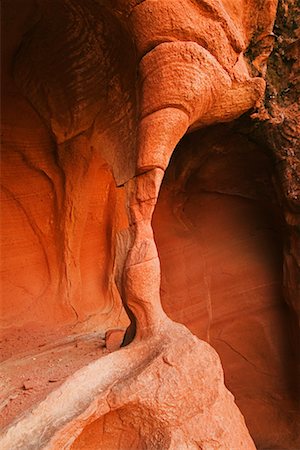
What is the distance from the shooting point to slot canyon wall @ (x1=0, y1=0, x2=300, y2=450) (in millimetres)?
1577

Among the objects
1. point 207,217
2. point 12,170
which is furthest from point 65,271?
point 207,217

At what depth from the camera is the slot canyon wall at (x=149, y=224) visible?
1.58m

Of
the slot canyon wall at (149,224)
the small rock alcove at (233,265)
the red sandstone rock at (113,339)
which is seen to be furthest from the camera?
the small rock alcove at (233,265)

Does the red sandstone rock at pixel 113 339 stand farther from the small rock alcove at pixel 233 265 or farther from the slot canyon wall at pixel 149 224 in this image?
the small rock alcove at pixel 233 265

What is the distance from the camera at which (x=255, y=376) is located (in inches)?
121

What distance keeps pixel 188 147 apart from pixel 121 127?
3.38 ft

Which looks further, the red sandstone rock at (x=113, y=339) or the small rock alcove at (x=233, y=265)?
the small rock alcove at (x=233, y=265)

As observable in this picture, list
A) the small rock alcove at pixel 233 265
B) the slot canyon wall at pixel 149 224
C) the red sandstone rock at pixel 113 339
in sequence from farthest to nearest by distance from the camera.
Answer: the small rock alcove at pixel 233 265, the red sandstone rock at pixel 113 339, the slot canyon wall at pixel 149 224

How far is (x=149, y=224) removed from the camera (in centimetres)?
186

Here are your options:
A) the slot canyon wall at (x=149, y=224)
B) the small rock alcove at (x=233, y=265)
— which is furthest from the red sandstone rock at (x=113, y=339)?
the small rock alcove at (x=233, y=265)

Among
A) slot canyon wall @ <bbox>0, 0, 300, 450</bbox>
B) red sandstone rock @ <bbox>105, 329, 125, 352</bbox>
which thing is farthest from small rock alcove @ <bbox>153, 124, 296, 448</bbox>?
red sandstone rock @ <bbox>105, 329, 125, 352</bbox>

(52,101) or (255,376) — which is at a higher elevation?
(52,101)

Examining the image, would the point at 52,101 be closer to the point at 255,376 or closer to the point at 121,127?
the point at 121,127

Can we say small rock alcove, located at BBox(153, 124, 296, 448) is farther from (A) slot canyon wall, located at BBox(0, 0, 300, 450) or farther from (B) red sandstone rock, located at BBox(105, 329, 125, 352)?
(B) red sandstone rock, located at BBox(105, 329, 125, 352)
